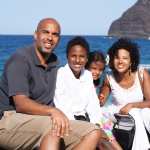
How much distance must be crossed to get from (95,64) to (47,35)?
140 cm

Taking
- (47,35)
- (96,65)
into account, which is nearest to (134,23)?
(96,65)

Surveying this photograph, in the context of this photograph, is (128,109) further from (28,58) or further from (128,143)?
(28,58)

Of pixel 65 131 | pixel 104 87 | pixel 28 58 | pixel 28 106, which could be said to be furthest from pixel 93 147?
pixel 104 87

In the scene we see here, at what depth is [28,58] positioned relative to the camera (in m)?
4.88

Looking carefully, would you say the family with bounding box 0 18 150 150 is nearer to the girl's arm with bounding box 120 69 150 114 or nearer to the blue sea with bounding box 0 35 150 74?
the girl's arm with bounding box 120 69 150 114

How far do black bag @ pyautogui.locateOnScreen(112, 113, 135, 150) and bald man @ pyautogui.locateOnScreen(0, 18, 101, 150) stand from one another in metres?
0.99

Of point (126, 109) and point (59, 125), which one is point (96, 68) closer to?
point (126, 109)

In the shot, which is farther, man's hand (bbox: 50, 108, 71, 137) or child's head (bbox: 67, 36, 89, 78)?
child's head (bbox: 67, 36, 89, 78)

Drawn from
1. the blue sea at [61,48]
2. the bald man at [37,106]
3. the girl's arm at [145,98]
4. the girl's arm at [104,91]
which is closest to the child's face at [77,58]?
the bald man at [37,106]

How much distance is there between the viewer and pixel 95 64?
20.6 feet

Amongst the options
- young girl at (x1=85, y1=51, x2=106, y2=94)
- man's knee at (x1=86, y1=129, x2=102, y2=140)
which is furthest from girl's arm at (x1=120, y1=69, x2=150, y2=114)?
man's knee at (x1=86, y1=129, x2=102, y2=140)

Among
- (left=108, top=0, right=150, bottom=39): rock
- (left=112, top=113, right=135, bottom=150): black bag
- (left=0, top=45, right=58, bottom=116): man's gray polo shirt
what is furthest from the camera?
(left=108, top=0, right=150, bottom=39): rock

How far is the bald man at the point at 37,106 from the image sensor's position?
14.5ft

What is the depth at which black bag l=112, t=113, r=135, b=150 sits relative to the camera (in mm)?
5637
